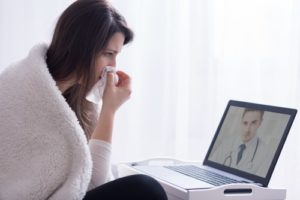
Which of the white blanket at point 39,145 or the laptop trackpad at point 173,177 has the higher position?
the white blanket at point 39,145

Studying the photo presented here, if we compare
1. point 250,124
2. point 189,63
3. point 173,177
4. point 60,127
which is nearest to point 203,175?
point 173,177

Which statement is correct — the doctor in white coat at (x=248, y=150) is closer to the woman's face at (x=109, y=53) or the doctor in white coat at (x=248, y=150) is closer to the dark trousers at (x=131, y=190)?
the dark trousers at (x=131, y=190)

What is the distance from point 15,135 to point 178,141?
879 mm

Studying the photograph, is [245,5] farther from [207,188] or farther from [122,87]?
[207,188]

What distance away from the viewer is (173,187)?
110cm

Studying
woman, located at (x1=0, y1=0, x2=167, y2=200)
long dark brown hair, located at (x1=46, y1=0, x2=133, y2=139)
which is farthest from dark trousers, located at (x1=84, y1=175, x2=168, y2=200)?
long dark brown hair, located at (x1=46, y1=0, x2=133, y2=139)

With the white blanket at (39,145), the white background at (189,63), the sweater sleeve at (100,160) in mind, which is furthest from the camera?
the white background at (189,63)

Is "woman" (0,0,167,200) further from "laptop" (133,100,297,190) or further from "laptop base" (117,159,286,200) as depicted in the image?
"laptop" (133,100,297,190)

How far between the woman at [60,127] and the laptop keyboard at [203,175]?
0.19m

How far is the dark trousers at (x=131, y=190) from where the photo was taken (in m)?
1.04

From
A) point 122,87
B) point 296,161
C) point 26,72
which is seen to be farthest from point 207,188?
point 296,161

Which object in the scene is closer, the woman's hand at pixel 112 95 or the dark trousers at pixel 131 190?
the dark trousers at pixel 131 190

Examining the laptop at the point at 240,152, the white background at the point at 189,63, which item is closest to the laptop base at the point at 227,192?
the laptop at the point at 240,152

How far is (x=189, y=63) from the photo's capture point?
1814mm
